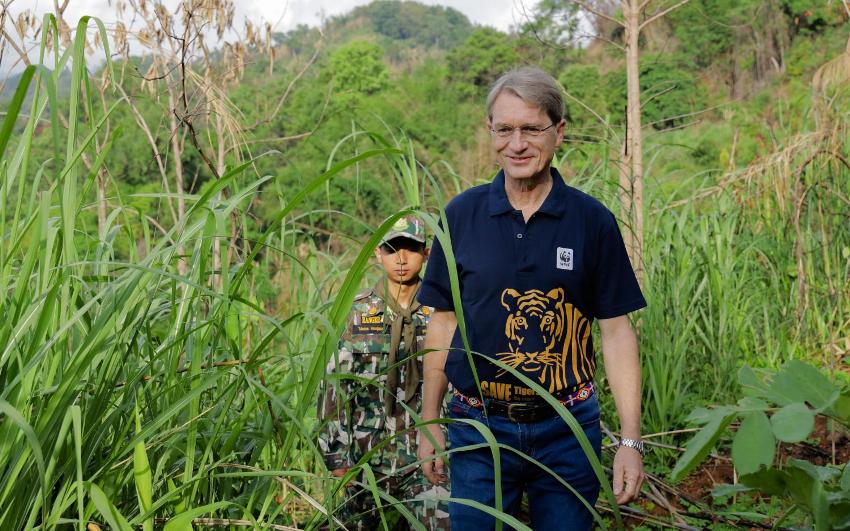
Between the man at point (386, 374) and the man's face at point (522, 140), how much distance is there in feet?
3.85

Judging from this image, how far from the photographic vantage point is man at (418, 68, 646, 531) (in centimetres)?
194

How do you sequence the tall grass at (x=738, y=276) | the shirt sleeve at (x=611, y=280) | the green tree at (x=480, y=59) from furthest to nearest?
the green tree at (x=480, y=59)
the tall grass at (x=738, y=276)
the shirt sleeve at (x=611, y=280)

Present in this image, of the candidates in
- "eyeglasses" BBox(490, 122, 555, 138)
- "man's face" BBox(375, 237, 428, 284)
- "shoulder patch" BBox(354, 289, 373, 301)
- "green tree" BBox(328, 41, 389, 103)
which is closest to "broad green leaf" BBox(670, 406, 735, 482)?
"eyeglasses" BBox(490, 122, 555, 138)

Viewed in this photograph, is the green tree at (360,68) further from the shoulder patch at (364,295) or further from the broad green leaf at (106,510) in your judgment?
the broad green leaf at (106,510)

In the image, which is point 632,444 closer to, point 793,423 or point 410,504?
point 793,423

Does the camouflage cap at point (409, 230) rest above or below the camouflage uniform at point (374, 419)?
above

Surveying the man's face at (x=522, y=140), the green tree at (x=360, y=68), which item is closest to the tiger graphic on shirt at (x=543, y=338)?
the man's face at (x=522, y=140)

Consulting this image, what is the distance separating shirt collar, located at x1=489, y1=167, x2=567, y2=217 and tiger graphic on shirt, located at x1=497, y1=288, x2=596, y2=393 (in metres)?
0.18

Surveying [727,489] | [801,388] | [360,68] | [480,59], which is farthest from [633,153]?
[360,68]

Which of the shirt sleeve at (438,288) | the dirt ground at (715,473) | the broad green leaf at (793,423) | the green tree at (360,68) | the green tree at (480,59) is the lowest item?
the dirt ground at (715,473)

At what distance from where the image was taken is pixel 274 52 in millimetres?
3559

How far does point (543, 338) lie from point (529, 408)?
0.16 m

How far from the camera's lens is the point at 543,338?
193 cm

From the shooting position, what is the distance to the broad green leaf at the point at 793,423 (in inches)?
34.9
